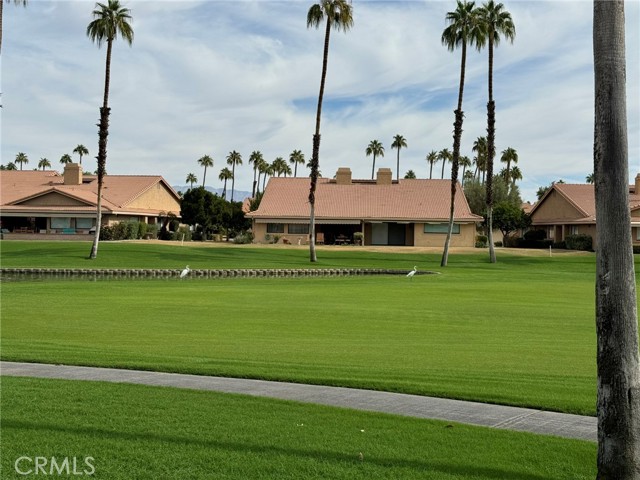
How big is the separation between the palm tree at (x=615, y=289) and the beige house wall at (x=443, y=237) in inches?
2365

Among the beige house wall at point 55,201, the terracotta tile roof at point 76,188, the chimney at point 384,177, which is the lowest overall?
the beige house wall at point 55,201

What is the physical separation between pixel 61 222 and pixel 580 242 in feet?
156

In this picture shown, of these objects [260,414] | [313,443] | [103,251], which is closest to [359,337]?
[260,414]

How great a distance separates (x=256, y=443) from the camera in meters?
6.47

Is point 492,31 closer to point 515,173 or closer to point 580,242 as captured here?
point 580,242

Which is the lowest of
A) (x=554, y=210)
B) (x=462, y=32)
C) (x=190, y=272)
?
(x=190, y=272)

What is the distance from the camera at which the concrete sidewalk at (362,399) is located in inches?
296

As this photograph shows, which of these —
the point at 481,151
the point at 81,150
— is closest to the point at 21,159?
the point at 81,150

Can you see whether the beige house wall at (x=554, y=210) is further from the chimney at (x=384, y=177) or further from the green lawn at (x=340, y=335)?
the green lawn at (x=340, y=335)

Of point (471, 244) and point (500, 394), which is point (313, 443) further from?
point (471, 244)

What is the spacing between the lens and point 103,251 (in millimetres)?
48875

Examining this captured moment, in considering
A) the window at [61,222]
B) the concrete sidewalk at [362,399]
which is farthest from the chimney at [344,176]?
the concrete sidewalk at [362,399]

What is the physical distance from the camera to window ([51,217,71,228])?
6412 centimetres

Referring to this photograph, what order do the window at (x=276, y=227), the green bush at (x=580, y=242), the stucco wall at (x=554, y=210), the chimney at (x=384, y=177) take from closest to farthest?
the green bush at (x=580, y=242)
the window at (x=276, y=227)
the stucco wall at (x=554, y=210)
the chimney at (x=384, y=177)
